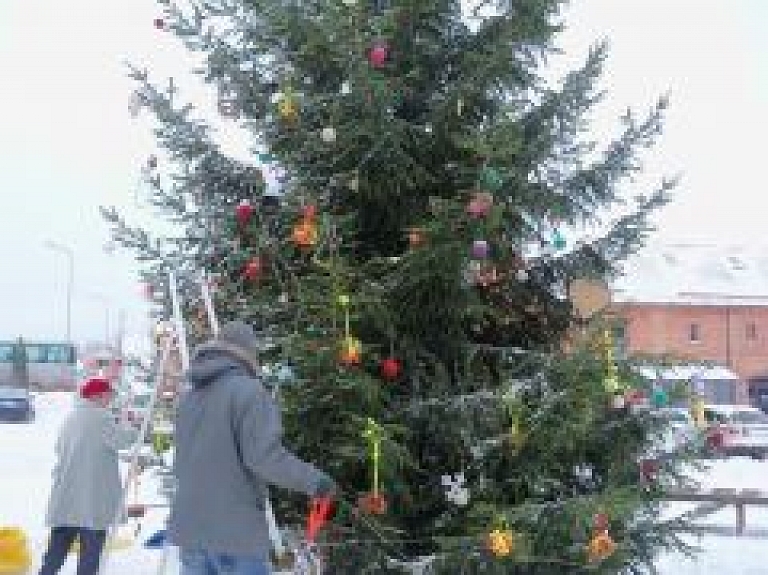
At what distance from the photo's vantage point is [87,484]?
26.7ft

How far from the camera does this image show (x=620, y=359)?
6.68 metres

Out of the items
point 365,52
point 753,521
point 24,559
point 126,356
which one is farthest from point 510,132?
point 753,521

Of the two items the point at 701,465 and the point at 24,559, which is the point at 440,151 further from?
the point at 24,559

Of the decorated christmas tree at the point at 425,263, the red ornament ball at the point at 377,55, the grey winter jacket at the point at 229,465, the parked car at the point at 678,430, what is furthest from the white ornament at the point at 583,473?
the red ornament ball at the point at 377,55

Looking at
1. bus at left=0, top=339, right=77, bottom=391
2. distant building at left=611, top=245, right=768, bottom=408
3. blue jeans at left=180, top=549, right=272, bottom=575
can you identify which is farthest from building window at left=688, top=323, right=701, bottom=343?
blue jeans at left=180, top=549, right=272, bottom=575

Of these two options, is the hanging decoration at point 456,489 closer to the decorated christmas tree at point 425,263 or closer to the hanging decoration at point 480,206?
the decorated christmas tree at point 425,263

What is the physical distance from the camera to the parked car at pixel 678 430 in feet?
23.0

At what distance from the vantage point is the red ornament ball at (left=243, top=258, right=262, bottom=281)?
6.84 meters

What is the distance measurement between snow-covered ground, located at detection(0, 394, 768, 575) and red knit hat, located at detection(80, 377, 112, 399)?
0.71m

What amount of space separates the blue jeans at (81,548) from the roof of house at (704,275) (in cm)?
4368

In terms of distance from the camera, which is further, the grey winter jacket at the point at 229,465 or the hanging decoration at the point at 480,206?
the hanging decoration at the point at 480,206

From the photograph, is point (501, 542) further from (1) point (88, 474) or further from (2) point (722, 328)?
(2) point (722, 328)

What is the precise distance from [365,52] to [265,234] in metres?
1.22

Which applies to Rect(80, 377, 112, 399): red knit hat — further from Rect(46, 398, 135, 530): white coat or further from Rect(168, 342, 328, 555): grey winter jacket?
Rect(168, 342, 328, 555): grey winter jacket
